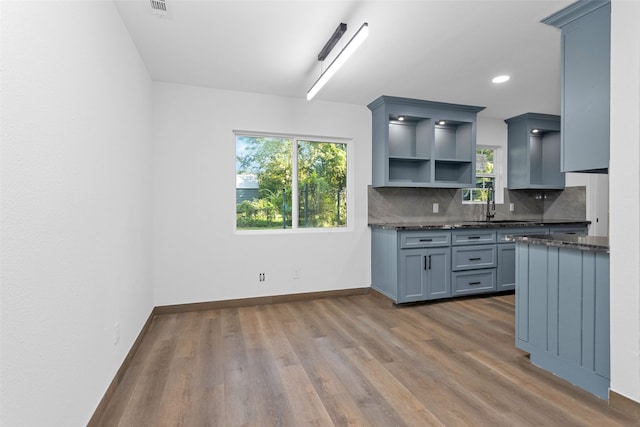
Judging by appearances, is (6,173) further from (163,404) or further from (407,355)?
(407,355)

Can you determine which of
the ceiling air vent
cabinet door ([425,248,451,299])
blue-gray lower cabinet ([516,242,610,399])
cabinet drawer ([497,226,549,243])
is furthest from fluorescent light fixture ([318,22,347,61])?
cabinet drawer ([497,226,549,243])

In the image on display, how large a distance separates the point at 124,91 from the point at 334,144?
8.23 feet

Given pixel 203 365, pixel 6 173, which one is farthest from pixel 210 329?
pixel 6 173

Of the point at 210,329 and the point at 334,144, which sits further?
the point at 334,144

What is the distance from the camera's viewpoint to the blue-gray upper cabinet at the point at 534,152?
4707 millimetres

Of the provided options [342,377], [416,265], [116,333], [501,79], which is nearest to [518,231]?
[416,265]

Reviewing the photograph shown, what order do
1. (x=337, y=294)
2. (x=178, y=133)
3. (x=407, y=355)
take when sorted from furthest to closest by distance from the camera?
1. (x=337, y=294)
2. (x=178, y=133)
3. (x=407, y=355)

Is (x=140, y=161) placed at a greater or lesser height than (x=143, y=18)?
lesser

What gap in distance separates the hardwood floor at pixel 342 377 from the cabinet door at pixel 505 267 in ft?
3.14

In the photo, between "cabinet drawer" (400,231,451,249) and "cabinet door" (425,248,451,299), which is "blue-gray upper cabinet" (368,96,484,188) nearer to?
"cabinet drawer" (400,231,451,249)

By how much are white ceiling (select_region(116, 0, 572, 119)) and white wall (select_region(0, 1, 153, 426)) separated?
0.52m

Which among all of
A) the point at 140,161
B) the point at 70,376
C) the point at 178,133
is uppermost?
the point at 178,133

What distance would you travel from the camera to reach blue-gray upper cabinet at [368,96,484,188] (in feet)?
13.2

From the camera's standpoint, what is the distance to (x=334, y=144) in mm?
4258
